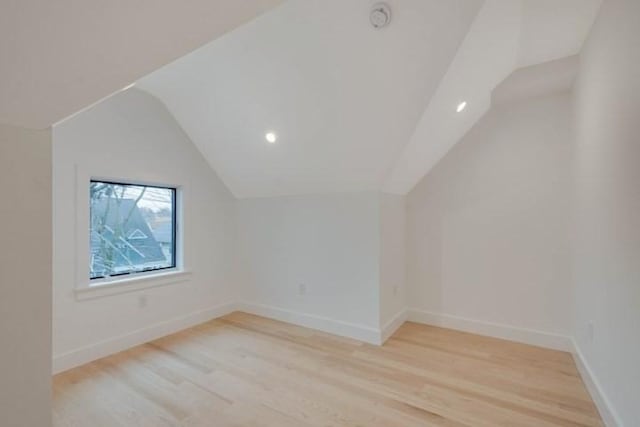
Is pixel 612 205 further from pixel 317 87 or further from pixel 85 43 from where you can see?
pixel 85 43

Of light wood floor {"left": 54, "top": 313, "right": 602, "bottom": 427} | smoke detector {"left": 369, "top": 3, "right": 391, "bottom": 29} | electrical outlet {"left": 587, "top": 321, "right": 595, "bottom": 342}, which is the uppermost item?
smoke detector {"left": 369, "top": 3, "right": 391, "bottom": 29}

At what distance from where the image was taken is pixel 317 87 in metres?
2.28

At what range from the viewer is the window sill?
258cm

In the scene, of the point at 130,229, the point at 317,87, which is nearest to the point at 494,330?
the point at 317,87

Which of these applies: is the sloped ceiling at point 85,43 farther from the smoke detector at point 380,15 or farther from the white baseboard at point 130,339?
the white baseboard at point 130,339

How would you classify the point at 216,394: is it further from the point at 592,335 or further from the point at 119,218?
the point at 592,335

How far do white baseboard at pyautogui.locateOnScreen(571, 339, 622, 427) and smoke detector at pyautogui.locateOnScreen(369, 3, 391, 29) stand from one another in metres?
2.49

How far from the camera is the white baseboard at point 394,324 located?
3.01 metres

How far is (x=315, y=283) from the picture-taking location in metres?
3.37

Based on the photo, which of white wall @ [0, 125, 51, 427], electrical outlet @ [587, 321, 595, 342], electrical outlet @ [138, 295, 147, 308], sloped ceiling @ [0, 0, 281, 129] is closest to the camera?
sloped ceiling @ [0, 0, 281, 129]

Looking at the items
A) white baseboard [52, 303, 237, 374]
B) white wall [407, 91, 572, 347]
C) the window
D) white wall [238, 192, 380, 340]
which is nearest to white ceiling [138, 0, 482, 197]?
white wall [238, 192, 380, 340]

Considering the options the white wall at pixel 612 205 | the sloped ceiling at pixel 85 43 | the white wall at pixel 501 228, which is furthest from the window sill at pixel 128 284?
the white wall at pixel 612 205

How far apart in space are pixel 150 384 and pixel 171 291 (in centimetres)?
116

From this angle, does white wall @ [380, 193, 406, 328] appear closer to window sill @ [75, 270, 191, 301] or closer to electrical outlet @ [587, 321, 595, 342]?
electrical outlet @ [587, 321, 595, 342]
